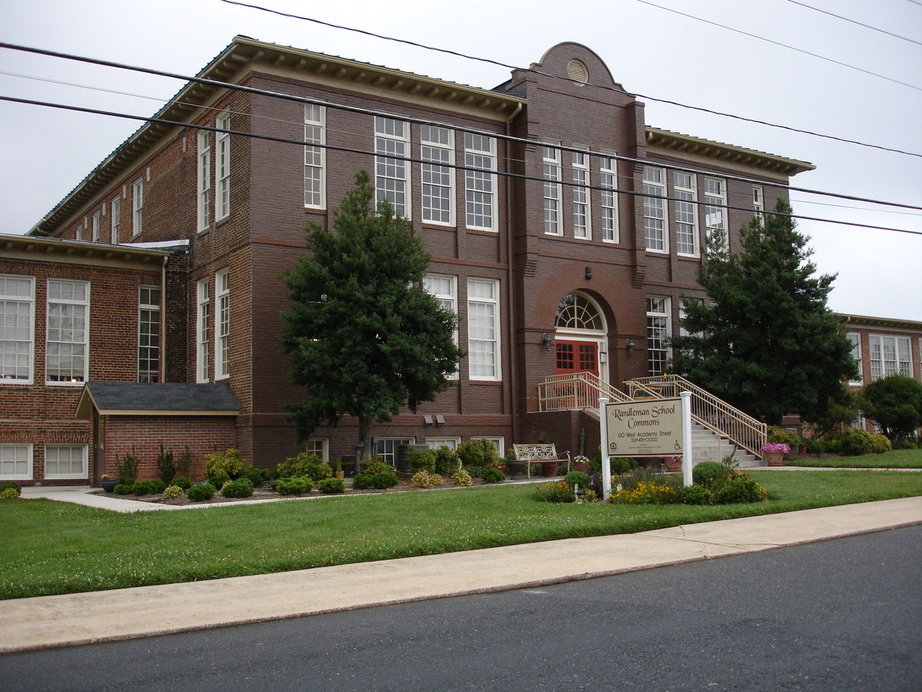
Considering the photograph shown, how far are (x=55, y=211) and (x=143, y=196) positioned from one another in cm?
941

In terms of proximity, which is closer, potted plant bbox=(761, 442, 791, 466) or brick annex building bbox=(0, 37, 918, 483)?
brick annex building bbox=(0, 37, 918, 483)

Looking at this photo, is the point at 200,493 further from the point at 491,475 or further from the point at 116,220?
the point at 116,220

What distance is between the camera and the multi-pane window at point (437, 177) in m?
27.0

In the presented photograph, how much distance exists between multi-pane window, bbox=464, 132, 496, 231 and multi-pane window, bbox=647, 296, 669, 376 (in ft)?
22.0

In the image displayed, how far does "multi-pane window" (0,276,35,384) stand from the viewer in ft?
82.6

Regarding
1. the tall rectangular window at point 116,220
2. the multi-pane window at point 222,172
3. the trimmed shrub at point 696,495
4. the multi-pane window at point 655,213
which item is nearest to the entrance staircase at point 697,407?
the multi-pane window at point 655,213

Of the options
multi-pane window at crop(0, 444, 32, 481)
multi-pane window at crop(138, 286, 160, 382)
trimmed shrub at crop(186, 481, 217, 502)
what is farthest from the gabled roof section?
trimmed shrub at crop(186, 481, 217, 502)

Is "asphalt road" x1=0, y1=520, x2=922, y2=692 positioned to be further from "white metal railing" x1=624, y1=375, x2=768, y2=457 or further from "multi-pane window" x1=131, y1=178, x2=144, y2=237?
"multi-pane window" x1=131, y1=178, x2=144, y2=237

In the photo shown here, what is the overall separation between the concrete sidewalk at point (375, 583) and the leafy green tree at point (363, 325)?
30.7ft

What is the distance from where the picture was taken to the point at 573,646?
23.7 feet

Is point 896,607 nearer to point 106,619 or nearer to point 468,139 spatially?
point 106,619

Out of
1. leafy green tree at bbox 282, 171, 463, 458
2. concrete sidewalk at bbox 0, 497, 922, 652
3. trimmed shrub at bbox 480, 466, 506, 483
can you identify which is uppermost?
leafy green tree at bbox 282, 171, 463, 458

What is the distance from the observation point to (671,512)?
1472 cm

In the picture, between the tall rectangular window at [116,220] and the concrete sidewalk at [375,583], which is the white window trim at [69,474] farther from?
the concrete sidewalk at [375,583]
